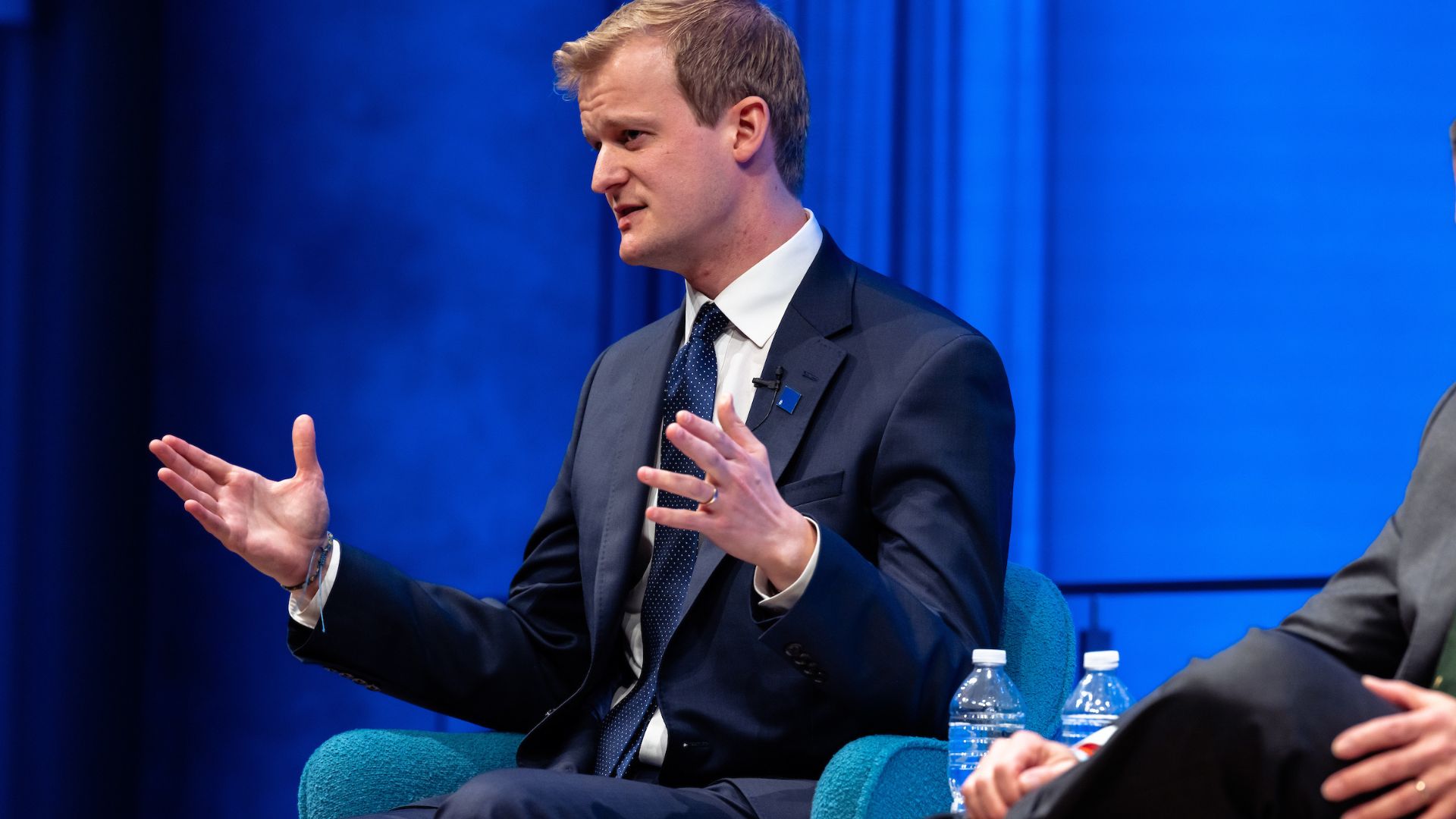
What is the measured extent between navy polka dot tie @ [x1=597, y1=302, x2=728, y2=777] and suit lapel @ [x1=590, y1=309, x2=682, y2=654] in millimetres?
27

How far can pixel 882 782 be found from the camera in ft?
5.47

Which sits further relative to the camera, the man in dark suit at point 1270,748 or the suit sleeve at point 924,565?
the suit sleeve at point 924,565

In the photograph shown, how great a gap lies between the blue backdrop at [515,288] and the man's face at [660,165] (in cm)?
108

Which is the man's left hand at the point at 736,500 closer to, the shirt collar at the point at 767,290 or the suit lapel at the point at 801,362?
the suit lapel at the point at 801,362

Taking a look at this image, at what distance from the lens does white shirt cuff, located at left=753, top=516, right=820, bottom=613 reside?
1732mm

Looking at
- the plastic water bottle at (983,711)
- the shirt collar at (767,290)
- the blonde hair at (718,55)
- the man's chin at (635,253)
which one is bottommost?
the plastic water bottle at (983,711)

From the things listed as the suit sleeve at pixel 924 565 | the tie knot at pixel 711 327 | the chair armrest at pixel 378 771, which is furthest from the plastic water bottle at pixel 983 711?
the chair armrest at pixel 378 771

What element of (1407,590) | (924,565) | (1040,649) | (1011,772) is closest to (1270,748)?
(1011,772)

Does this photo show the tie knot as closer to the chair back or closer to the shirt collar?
the shirt collar

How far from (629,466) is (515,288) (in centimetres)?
180

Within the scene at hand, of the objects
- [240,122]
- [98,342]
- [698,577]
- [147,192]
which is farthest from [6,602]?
[698,577]

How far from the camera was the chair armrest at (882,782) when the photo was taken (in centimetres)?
166

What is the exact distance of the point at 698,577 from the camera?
2053 millimetres

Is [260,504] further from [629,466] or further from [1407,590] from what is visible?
[1407,590]
